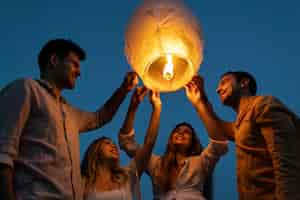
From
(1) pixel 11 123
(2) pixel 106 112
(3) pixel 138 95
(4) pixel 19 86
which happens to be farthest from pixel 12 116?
(3) pixel 138 95

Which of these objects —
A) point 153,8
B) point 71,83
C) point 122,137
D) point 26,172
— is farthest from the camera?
point 122,137

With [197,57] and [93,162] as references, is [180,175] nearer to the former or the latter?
[93,162]

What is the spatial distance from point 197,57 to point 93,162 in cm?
122

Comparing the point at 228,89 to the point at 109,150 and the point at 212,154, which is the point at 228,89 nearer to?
the point at 212,154

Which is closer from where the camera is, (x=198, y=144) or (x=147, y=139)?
(x=147, y=139)

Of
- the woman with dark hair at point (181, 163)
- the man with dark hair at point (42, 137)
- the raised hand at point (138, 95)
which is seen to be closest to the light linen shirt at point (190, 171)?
the woman with dark hair at point (181, 163)

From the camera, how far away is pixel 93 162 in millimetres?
3338

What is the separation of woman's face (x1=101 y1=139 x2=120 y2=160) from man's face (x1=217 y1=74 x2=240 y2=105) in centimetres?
98

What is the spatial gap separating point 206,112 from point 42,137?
136 centimetres

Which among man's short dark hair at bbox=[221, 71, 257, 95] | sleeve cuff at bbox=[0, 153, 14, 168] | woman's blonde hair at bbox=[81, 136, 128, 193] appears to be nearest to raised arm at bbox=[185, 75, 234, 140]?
man's short dark hair at bbox=[221, 71, 257, 95]

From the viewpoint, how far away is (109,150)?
3422mm

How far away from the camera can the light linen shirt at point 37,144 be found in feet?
6.51

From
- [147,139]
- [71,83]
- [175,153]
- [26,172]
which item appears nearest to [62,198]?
[26,172]

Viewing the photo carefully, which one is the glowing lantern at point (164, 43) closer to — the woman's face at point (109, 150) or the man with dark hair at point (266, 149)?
the man with dark hair at point (266, 149)
